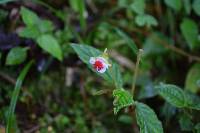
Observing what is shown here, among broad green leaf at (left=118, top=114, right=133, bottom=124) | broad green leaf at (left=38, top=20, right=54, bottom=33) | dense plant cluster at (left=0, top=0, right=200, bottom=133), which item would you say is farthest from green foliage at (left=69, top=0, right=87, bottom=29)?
broad green leaf at (left=118, top=114, right=133, bottom=124)

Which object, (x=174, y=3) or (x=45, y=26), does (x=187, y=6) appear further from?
(x=45, y=26)

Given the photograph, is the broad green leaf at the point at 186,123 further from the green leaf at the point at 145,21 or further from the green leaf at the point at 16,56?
the green leaf at the point at 16,56

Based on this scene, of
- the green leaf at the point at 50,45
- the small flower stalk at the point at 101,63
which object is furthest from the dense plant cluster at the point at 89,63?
the small flower stalk at the point at 101,63

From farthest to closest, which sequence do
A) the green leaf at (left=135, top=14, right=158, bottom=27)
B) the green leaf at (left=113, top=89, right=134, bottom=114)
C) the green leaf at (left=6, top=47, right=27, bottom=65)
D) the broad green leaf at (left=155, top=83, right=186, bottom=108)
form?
the green leaf at (left=135, top=14, right=158, bottom=27) < the green leaf at (left=6, top=47, right=27, bottom=65) < the broad green leaf at (left=155, top=83, right=186, bottom=108) < the green leaf at (left=113, top=89, right=134, bottom=114)

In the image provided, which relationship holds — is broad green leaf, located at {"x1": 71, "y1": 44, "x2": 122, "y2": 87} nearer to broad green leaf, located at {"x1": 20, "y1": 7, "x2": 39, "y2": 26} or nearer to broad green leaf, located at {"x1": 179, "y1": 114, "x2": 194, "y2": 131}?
broad green leaf, located at {"x1": 179, "y1": 114, "x2": 194, "y2": 131}

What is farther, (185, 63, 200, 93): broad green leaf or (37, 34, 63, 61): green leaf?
(185, 63, 200, 93): broad green leaf

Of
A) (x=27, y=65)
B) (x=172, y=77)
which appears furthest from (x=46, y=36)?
(x=172, y=77)
